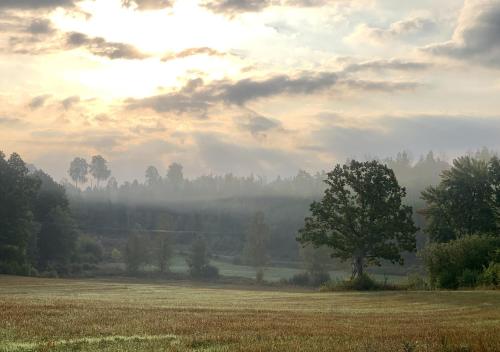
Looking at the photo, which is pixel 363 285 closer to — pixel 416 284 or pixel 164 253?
pixel 416 284

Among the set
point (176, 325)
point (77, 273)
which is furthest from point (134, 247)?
point (176, 325)

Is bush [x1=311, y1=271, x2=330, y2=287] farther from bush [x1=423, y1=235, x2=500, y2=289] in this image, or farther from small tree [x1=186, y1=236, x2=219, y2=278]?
bush [x1=423, y1=235, x2=500, y2=289]

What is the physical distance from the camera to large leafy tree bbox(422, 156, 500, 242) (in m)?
78.6

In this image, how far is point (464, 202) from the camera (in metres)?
79.6

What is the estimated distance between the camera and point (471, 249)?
63.6 meters

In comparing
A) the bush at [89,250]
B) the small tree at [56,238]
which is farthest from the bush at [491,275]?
the bush at [89,250]

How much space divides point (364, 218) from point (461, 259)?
14.3 metres

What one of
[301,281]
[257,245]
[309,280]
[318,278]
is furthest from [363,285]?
[257,245]

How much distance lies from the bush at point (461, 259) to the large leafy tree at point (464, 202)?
1311 cm

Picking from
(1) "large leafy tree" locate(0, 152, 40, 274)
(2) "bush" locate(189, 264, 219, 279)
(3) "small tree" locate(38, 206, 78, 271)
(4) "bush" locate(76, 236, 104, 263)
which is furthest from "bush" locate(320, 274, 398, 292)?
(4) "bush" locate(76, 236, 104, 263)

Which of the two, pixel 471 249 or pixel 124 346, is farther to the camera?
pixel 471 249

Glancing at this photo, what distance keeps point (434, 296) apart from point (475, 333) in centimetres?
3201

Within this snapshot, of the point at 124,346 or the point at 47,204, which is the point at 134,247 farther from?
the point at 124,346

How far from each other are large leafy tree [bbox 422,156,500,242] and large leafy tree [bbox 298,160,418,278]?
7.23 metres
